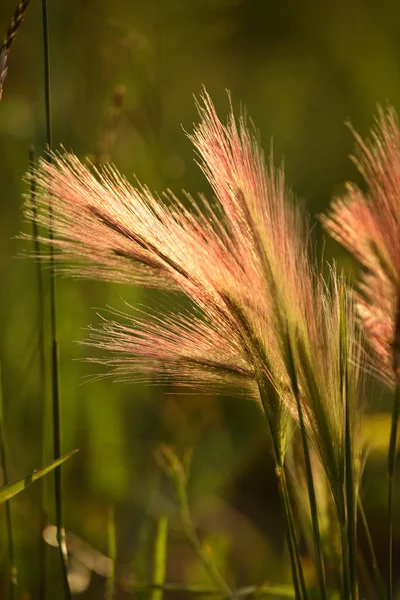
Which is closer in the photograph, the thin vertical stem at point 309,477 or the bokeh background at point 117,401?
the thin vertical stem at point 309,477

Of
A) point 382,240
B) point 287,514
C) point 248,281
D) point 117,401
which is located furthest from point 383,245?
point 117,401

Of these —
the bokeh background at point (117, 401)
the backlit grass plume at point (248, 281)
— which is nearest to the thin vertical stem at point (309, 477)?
the backlit grass plume at point (248, 281)

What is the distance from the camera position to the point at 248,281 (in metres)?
0.61

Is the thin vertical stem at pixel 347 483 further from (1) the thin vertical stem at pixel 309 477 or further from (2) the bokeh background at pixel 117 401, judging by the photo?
(2) the bokeh background at pixel 117 401

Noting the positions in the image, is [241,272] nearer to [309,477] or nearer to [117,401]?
[309,477]

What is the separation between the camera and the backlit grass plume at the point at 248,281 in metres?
0.59

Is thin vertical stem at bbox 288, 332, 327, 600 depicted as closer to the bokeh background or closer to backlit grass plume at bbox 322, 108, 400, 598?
backlit grass plume at bbox 322, 108, 400, 598

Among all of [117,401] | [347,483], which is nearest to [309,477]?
[347,483]

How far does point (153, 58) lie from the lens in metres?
1.81

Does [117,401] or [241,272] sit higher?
[241,272]

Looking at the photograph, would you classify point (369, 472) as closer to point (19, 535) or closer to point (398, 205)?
point (19, 535)

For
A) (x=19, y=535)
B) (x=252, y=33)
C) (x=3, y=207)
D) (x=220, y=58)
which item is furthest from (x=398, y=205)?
(x=252, y=33)

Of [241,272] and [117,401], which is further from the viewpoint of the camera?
[117,401]

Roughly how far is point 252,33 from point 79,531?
2627mm
